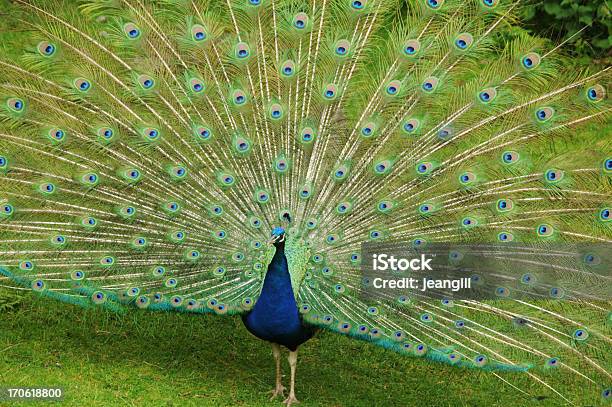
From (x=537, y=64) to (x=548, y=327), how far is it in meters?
1.52

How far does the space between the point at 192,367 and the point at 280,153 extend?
1.68 metres

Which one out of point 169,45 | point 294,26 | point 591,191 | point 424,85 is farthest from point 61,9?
point 591,191

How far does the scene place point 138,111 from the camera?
5.46 m

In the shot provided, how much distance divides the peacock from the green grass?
608mm

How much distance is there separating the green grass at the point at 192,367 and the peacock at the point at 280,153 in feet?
1.99

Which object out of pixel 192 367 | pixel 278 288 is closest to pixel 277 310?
pixel 278 288

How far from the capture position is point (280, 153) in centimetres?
541

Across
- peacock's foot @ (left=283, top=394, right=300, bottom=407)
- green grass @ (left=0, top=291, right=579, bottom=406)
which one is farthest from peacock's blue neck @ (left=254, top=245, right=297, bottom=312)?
green grass @ (left=0, top=291, right=579, bottom=406)

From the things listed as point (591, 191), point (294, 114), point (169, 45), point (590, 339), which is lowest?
point (590, 339)

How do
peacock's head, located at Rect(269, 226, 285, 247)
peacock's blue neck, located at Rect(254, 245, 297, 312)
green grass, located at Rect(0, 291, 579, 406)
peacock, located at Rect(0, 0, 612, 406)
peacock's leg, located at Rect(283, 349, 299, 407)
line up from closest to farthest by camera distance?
peacock's head, located at Rect(269, 226, 285, 247)
peacock's blue neck, located at Rect(254, 245, 297, 312)
peacock, located at Rect(0, 0, 612, 406)
peacock's leg, located at Rect(283, 349, 299, 407)
green grass, located at Rect(0, 291, 579, 406)

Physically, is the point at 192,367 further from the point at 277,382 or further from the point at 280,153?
the point at 280,153

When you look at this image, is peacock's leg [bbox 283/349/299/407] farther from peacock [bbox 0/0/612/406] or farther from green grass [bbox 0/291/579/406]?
peacock [bbox 0/0/612/406]

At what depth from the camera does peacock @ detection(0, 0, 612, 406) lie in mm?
5309

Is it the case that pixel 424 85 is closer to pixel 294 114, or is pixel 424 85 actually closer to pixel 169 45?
pixel 294 114
